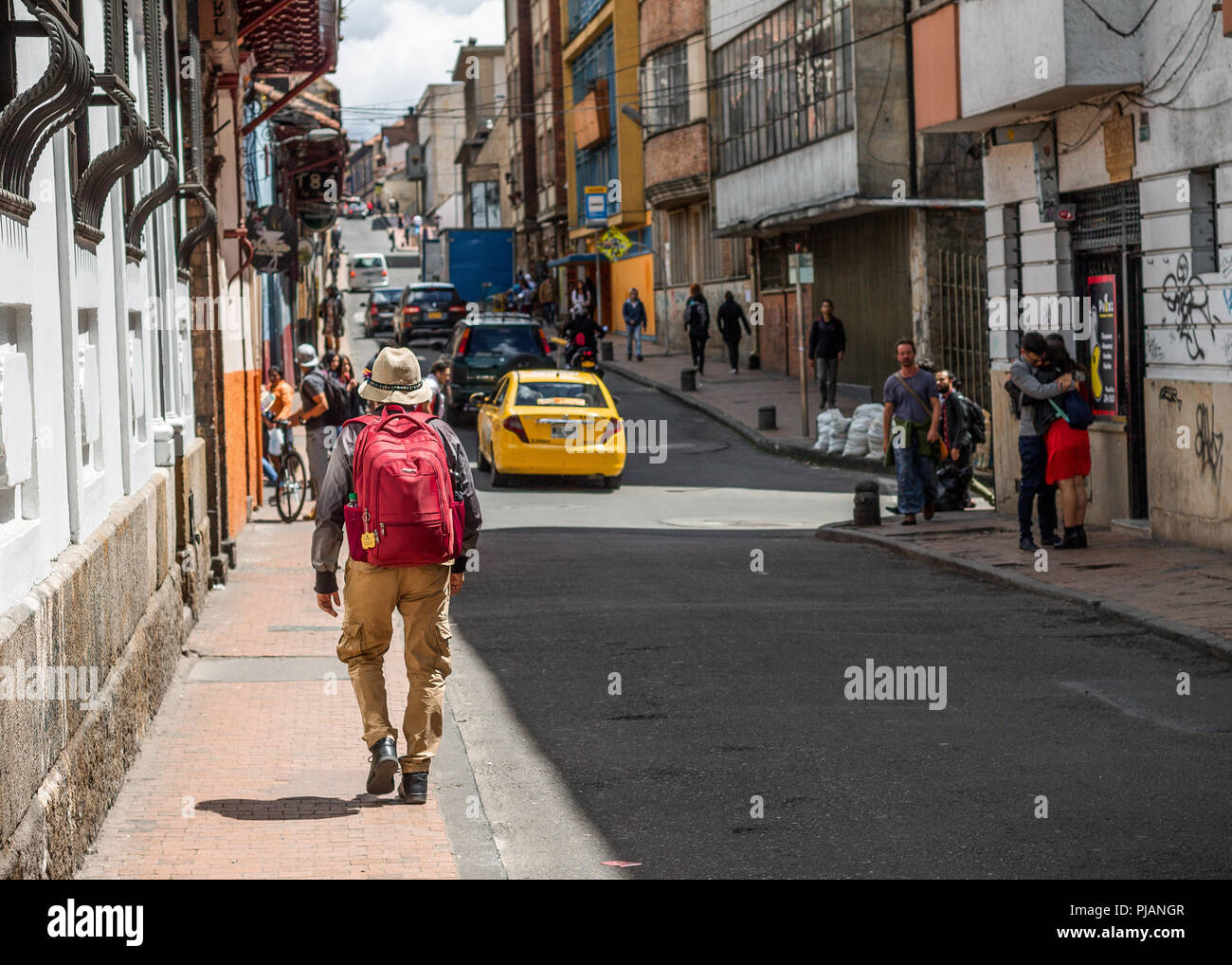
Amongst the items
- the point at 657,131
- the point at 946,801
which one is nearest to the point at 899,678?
the point at 946,801

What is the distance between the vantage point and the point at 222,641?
1160 cm

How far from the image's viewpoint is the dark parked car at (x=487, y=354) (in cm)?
3100

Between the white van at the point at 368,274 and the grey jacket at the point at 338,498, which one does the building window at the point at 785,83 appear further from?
the white van at the point at 368,274

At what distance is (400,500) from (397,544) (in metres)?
0.18

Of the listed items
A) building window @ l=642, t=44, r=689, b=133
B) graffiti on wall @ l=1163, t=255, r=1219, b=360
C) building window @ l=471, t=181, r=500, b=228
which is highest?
building window @ l=471, t=181, r=500, b=228

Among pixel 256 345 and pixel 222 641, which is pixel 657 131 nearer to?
pixel 256 345

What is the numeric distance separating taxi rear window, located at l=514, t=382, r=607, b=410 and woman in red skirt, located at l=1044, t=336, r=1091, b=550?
8.98 m

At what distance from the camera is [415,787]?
729 centimetres

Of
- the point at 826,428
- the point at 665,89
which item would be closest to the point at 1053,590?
the point at 826,428

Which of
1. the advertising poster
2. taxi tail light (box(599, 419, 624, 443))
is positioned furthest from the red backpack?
taxi tail light (box(599, 419, 624, 443))

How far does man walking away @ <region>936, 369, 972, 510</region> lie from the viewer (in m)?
17.8

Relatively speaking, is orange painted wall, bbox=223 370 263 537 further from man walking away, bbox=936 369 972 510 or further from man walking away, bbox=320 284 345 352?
man walking away, bbox=320 284 345 352

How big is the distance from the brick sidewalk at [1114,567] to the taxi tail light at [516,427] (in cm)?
546

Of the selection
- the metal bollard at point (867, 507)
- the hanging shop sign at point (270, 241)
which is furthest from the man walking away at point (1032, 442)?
the hanging shop sign at point (270, 241)
